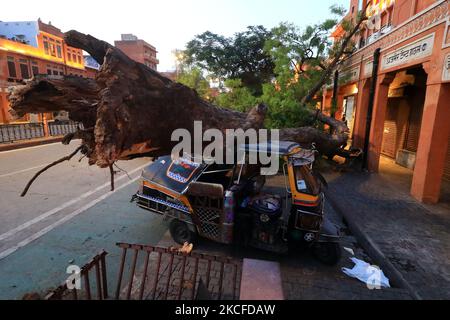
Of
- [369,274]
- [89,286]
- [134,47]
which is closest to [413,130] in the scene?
[369,274]

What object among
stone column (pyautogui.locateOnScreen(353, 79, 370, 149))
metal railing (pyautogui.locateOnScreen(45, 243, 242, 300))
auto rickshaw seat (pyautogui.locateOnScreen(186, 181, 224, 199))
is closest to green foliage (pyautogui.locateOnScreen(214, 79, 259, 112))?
stone column (pyautogui.locateOnScreen(353, 79, 370, 149))

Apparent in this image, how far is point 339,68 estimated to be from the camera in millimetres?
14719

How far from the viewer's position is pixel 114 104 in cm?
307

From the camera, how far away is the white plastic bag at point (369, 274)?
159 inches

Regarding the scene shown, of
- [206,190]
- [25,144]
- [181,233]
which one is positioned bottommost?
[181,233]

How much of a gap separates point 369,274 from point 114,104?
456 cm

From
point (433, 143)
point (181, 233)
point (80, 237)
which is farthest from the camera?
point (433, 143)

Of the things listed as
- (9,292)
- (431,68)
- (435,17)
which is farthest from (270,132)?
(9,292)

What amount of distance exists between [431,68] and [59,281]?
→ 954 centimetres

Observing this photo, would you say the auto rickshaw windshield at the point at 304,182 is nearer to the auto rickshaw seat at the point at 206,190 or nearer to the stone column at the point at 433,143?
the auto rickshaw seat at the point at 206,190

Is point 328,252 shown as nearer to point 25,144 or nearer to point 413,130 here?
point 413,130

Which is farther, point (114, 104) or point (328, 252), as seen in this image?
point (328, 252)

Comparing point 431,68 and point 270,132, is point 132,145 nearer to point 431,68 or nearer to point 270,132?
point 270,132

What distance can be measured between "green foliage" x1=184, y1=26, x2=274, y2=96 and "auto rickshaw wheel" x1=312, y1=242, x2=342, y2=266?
1836 cm
